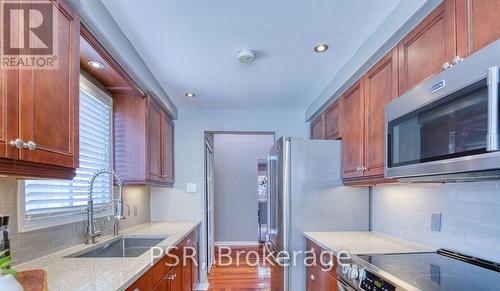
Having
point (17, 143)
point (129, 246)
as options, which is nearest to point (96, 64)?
point (17, 143)

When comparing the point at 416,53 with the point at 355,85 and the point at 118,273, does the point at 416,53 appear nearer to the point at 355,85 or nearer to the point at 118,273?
the point at 355,85

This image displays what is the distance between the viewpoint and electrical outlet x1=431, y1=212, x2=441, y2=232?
183 cm

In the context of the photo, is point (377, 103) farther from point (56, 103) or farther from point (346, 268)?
point (56, 103)

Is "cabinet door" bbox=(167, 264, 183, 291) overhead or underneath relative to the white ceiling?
underneath

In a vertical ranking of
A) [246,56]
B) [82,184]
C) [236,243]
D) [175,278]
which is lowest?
[236,243]

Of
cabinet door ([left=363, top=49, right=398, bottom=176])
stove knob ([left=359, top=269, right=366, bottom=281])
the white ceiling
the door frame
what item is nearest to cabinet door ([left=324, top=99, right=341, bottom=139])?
the white ceiling

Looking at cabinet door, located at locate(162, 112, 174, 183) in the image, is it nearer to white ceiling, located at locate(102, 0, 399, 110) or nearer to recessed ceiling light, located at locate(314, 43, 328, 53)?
white ceiling, located at locate(102, 0, 399, 110)

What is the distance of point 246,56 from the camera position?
7.04ft

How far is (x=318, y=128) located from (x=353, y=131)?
1057mm

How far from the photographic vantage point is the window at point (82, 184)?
161 centimetres

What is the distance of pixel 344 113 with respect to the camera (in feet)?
8.57

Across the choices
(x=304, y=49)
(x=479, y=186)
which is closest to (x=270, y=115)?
(x=304, y=49)

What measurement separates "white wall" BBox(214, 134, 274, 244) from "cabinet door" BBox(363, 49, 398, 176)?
397 cm

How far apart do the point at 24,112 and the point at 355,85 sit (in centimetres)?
210
